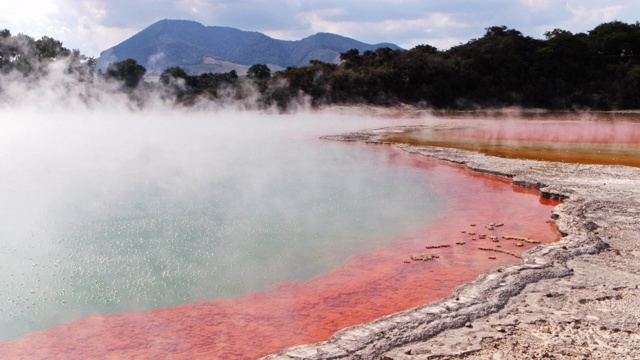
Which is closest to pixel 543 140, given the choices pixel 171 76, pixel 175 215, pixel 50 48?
pixel 175 215

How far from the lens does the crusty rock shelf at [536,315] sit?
3518 mm

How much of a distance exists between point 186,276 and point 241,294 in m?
0.68

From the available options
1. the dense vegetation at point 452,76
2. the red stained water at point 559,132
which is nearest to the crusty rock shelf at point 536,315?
the red stained water at point 559,132

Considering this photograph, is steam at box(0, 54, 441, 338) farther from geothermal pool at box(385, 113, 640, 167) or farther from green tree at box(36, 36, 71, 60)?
green tree at box(36, 36, 71, 60)

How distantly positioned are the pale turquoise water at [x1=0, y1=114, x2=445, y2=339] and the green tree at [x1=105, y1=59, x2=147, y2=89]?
23.3 m

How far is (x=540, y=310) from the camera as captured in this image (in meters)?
4.10

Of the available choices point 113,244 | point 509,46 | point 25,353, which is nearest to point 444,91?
point 509,46

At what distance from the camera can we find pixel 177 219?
289 inches

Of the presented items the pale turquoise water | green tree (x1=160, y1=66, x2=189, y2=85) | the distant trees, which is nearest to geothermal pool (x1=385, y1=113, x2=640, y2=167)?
the pale turquoise water

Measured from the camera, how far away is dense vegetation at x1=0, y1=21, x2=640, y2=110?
108 ft

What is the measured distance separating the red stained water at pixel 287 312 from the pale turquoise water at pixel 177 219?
0.22m

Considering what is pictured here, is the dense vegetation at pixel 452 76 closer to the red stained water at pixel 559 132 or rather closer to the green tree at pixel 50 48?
the green tree at pixel 50 48

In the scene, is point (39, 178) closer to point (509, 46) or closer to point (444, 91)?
point (444, 91)

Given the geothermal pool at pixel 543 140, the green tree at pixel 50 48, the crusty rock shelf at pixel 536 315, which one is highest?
the green tree at pixel 50 48
